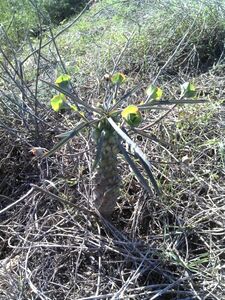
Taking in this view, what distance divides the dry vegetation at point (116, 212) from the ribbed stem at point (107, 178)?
0.18ft

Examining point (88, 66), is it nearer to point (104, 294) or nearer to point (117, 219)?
point (117, 219)

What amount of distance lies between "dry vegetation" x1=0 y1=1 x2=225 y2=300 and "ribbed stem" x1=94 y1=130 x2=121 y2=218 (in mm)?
53

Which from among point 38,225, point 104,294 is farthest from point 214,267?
point 38,225

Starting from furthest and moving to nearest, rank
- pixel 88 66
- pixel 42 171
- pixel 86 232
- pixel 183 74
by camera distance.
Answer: pixel 88 66
pixel 183 74
pixel 42 171
pixel 86 232

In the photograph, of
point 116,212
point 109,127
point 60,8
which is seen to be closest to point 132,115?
point 109,127

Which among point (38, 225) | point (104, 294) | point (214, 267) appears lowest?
point (214, 267)

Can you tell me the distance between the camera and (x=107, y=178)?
4.27ft

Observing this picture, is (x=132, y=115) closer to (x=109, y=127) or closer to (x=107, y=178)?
(x=109, y=127)

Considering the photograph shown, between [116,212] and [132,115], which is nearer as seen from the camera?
[132,115]

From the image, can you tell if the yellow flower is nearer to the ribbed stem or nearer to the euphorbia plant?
Answer: the euphorbia plant

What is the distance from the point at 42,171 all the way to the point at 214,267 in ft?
2.32

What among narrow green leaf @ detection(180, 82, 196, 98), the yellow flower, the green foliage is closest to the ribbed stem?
the yellow flower

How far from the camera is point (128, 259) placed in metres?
1.32

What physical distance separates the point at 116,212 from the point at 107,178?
8.6 inches
